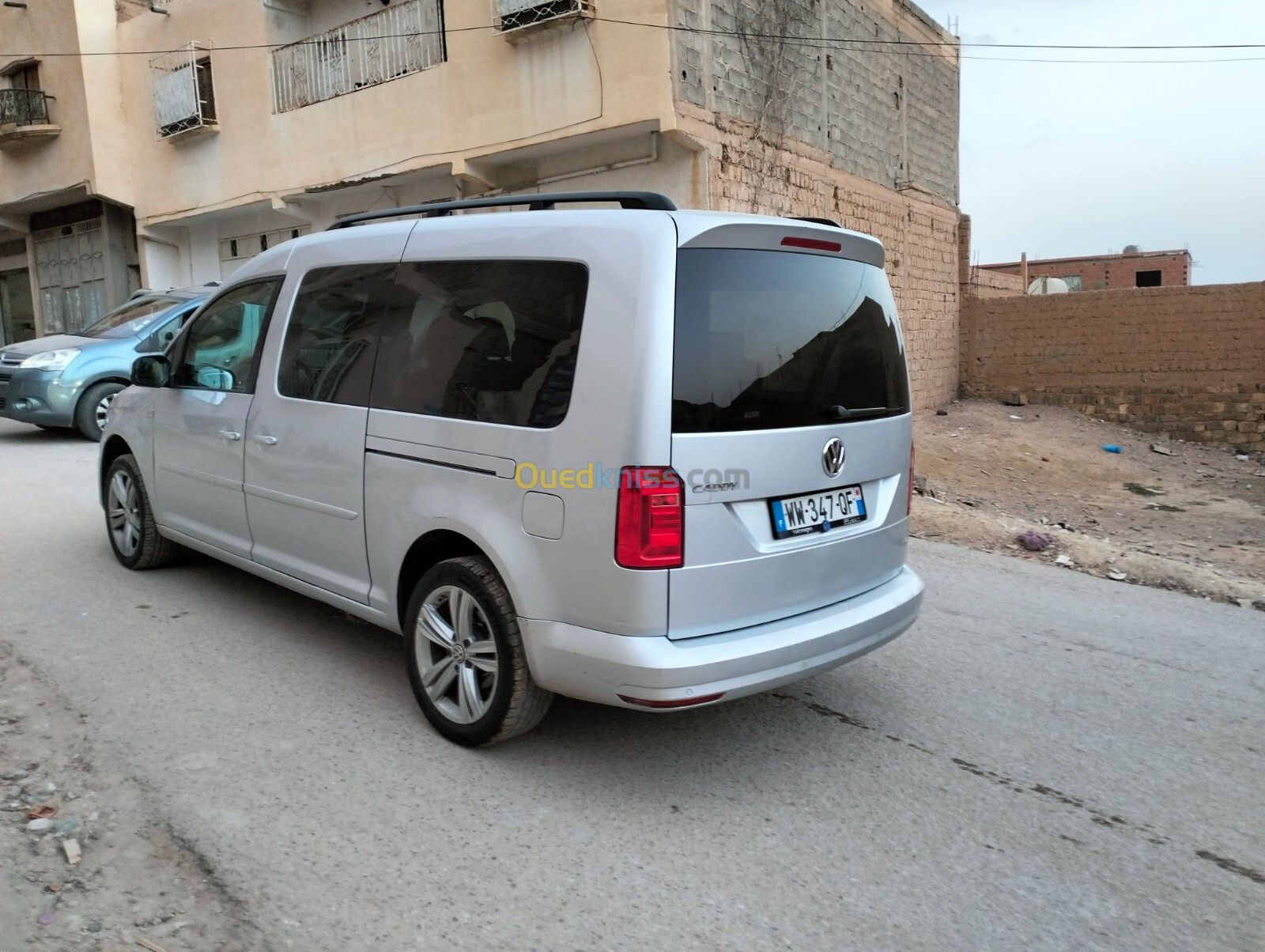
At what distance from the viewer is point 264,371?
4355 mm

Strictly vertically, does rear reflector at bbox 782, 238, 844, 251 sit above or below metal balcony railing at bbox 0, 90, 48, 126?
below

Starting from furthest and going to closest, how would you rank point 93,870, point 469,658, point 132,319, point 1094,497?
point 132,319 → point 1094,497 → point 469,658 → point 93,870

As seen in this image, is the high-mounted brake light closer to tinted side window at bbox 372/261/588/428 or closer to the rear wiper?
the rear wiper

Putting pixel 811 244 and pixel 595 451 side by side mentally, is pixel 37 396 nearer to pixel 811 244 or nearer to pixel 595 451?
pixel 595 451

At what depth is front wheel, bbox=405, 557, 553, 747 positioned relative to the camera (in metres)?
3.20

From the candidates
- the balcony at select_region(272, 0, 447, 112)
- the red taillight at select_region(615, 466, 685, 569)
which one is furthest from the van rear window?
the balcony at select_region(272, 0, 447, 112)

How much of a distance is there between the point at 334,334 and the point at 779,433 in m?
2.07

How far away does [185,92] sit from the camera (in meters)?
17.3

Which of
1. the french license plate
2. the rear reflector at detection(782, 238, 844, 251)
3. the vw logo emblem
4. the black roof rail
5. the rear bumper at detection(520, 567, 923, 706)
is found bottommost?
the rear bumper at detection(520, 567, 923, 706)

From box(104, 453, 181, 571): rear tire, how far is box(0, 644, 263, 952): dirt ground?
212 centimetres

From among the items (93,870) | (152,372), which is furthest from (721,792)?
(152,372)

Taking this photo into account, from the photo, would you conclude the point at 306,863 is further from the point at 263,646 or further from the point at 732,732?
the point at 263,646

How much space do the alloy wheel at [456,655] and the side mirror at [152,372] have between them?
2549 millimetres

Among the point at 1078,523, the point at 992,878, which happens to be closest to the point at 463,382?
the point at 992,878
